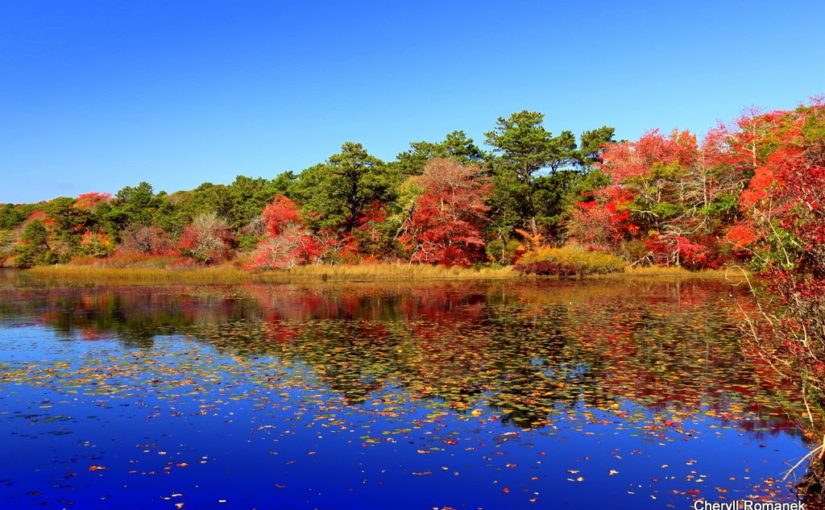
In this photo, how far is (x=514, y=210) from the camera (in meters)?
52.3

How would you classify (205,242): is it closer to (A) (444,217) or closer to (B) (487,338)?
(A) (444,217)

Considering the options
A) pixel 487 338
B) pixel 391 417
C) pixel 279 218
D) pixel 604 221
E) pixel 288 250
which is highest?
pixel 279 218

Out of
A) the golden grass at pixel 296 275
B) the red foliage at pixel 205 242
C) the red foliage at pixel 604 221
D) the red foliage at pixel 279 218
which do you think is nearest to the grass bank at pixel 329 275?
the golden grass at pixel 296 275

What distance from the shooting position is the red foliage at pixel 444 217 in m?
48.7

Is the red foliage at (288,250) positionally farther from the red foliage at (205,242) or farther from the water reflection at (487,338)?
the water reflection at (487,338)

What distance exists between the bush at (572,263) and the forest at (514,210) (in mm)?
107

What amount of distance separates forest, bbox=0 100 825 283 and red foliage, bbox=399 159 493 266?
0.35 ft

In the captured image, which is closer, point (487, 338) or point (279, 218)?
point (487, 338)

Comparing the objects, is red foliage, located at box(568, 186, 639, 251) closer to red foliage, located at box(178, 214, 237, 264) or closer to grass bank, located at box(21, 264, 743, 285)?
grass bank, located at box(21, 264, 743, 285)

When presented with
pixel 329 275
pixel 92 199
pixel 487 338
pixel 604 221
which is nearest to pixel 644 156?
pixel 604 221

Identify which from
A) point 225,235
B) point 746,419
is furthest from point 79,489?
point 225,235

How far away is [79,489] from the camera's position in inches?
289

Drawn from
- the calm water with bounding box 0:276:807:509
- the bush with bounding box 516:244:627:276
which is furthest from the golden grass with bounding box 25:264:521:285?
the calm water with bounding box 0:276:807:509

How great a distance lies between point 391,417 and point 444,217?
39.2 metres
